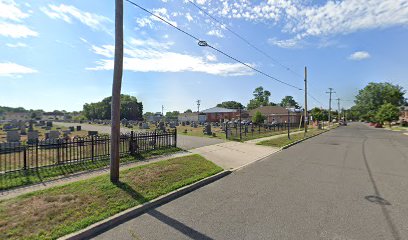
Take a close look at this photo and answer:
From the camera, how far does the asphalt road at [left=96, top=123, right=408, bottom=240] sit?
4.33 metres

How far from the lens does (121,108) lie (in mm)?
81750

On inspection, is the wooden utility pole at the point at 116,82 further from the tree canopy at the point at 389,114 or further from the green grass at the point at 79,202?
the tree canopy at the point at 389,114

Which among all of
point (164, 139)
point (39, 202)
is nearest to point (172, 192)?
point (39, 202)

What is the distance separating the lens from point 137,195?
6027 mm

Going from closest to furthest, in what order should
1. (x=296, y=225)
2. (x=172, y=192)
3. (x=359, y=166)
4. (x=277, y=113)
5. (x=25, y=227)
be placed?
(x=25, y=227)
(x=296, y=225)
(x=172, y=192)
(x=359, y=166)
(x=277, y=113)

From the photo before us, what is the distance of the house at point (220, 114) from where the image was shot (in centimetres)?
7974

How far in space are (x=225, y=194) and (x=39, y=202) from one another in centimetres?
457

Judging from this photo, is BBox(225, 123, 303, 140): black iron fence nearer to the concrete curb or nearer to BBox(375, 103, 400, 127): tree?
the concrete curb

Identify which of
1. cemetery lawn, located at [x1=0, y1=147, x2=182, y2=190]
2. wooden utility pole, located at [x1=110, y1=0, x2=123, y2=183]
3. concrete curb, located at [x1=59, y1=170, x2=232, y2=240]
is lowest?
concrete curb, located at [x1=59, y1=170, x2=232, y2=240]

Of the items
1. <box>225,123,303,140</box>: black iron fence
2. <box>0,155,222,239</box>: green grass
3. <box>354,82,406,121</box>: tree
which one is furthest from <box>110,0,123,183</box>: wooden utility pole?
<box>354,82,406,121</box>: tree

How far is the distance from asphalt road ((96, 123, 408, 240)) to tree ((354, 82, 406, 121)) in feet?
A: 291

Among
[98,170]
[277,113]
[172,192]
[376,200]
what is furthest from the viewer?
[277,113]

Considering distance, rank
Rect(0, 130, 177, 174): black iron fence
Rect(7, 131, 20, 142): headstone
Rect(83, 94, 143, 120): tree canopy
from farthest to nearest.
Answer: Rect(83, 94, 143, 120): tree canopy → Rect(7, 131, 20, 142): headstone → Rect(0, 130, 177, 174): black iron fence

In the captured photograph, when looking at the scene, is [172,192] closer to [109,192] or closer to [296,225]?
[109,192]
